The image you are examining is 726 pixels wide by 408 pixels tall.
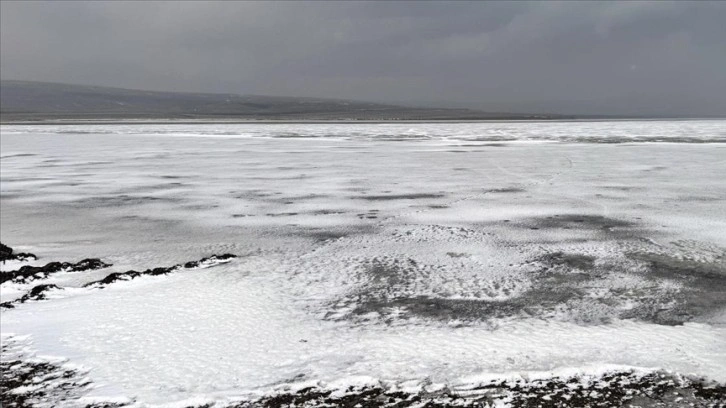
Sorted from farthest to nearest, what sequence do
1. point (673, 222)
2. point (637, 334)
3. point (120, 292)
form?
point (673, 222)
point (120, 292)
point (637, 334)

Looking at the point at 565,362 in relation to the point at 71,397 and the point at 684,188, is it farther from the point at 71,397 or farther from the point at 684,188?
the point at 684,188

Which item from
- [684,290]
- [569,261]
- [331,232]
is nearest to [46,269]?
[331,232]

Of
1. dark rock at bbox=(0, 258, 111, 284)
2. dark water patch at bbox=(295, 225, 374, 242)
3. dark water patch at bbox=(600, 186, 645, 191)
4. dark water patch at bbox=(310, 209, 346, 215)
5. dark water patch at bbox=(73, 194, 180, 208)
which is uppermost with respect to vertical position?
dark water patch at bbox=(600, 186, 645, 191)

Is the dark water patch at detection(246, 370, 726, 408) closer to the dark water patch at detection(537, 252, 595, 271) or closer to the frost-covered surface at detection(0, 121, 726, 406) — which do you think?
the frost-covered surface at detection(0, 121, 726, 406)

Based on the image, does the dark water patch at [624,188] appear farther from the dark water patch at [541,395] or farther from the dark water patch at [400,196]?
the dark water patch at [541,395]

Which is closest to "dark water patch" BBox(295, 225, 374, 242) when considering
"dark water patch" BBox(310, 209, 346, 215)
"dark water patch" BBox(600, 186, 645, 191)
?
"dark water patch" BBox(310, 209, 346, 215)

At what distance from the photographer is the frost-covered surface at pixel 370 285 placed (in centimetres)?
477

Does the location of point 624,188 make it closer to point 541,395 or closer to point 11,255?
point 541,395

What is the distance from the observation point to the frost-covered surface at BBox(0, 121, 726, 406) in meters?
4.77

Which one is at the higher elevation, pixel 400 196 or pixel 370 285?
pixel 400 196

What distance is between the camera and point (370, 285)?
6777 millimetres

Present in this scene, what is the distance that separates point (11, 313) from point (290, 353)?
3.14m

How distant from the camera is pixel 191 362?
4.81m

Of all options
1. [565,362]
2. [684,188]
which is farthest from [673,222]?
[565,362]
